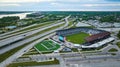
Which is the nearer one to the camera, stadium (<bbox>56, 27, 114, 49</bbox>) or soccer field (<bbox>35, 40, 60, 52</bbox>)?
soccer field (<bbox>35, 40, 60, 52</bbox>)

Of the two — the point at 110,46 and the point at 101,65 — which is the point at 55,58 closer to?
the point at 101,65

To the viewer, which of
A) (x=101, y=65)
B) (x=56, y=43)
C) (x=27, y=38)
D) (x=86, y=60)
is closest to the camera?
(x=101, y=65)

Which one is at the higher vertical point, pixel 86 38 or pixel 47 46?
pixel 86 38

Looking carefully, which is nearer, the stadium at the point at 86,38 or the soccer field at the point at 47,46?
the soccer field at the point at 47,46

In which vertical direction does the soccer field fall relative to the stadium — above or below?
below

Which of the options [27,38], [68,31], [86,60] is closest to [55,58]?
[86,60]

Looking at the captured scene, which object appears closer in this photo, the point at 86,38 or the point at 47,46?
the point at 47,46

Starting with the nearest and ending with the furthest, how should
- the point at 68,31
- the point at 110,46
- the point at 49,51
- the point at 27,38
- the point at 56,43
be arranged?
1. the point at 49,51
2. the point at 110,46
3. the point at 56,43
4. the point at 27,38
5. the point at 68,31

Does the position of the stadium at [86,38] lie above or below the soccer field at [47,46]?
above
